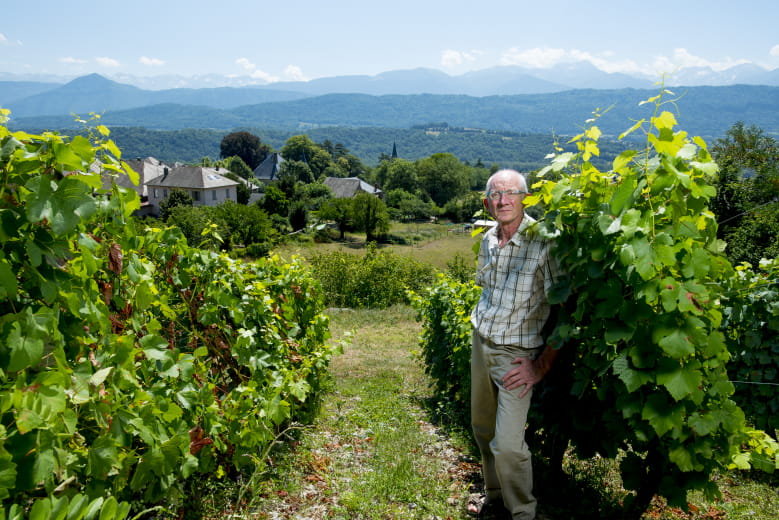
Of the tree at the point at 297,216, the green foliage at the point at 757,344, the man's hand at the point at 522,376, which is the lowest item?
the tree at the point at 297,216

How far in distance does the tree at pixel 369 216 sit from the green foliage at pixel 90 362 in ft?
164

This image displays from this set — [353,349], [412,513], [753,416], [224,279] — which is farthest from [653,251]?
[353,349]

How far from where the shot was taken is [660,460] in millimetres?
2830

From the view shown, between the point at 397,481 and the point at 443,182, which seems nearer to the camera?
the point at 397,481

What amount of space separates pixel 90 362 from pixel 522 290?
2.24m

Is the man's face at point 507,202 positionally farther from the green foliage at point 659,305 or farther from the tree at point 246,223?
the tree at point 246,223

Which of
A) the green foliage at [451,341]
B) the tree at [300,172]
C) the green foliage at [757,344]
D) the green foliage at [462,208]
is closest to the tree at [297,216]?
the green foliage at [462,208]

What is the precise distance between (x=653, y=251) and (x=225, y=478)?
3326 mm

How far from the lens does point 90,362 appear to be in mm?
2080

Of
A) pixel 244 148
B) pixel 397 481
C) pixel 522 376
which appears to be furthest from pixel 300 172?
pixel 522 376

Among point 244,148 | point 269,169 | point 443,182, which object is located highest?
point 244,148

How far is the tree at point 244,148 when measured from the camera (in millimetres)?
123688

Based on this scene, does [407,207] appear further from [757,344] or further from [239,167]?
[757,344]

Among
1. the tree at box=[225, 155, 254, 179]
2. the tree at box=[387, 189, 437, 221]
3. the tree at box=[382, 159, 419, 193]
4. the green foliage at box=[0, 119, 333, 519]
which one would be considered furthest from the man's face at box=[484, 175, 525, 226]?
the tree at box=[225, 155, 254, 179]
